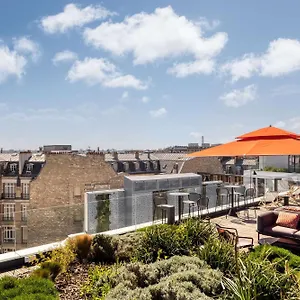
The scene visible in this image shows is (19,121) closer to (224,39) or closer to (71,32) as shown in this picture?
(71,32)

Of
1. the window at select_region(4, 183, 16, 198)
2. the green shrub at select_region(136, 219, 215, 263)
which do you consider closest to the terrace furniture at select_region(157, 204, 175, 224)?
the green shrub at select_region(136, 219, 215, 263)

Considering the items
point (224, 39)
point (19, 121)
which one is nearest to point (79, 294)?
point (224, 39)

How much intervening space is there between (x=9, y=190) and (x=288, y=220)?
88.4ft

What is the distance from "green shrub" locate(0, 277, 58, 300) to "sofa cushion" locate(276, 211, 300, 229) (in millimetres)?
5010

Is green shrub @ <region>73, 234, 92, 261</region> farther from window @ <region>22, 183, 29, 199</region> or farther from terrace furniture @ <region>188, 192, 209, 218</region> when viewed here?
window @ <region>22, 183, 29, 199</region>

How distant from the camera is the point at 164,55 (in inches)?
517

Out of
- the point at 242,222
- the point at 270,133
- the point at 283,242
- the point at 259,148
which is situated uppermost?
the point at 270,133

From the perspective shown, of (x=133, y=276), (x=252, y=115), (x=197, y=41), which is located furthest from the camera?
(x=252, y=115)

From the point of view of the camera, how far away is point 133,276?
13.3 feet

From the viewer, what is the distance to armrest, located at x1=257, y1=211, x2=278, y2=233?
7.08 m

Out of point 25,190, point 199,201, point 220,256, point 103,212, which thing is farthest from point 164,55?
point 25,190

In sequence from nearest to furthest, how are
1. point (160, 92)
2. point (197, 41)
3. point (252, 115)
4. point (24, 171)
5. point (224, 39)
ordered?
point (224, 39) < point (197, 41) < point (160, 92) < point (252, 115) < point (24, 171)

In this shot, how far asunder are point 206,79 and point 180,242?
10536 millimetres

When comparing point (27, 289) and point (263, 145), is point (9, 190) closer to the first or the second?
point (263, 145)
